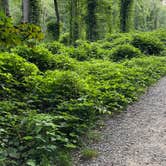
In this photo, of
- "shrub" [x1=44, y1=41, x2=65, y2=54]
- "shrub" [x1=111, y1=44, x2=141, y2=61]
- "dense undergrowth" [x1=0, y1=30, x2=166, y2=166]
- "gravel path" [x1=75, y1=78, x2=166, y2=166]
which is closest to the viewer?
"dense undergrowth" [x1=0, y1=30, x2=166, y2=166]

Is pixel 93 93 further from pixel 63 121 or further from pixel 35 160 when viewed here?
pixel 35 160

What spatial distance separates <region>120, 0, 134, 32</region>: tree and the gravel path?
24245mm

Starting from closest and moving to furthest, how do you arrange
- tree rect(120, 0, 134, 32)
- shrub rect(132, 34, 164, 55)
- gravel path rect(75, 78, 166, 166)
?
gravel path rect(75, 78, 166, 166)
shrub rect(132, 34, 164, 55)
tree rect(120, 0, 134, 32)

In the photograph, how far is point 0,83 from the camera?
6148mm

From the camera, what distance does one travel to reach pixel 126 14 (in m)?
30.6

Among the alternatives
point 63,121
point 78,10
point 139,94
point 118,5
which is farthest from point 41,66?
point 118,5

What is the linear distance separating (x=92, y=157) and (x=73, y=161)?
0.96ft

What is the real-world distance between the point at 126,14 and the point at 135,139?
2666 centimetres

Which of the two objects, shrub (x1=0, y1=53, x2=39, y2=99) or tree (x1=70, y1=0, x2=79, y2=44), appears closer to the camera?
shrub (x1=0, y1=53, x2=39, y2=99)

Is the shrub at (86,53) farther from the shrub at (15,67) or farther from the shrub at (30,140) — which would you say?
the shrub at (30,140)

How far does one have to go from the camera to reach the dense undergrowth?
424 cm


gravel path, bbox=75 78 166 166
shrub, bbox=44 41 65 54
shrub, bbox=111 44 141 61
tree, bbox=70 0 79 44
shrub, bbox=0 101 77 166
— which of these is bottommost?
gravel path, bbox=75 78 166 166

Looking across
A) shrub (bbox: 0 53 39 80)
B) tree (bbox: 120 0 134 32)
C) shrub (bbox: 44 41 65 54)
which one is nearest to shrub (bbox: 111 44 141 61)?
shrub (bbox: 44 41 65 54)

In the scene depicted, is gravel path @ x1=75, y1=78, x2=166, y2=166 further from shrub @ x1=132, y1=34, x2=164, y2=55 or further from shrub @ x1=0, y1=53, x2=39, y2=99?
shrub @ x1=132, y1=34, x2=164, y2=55
